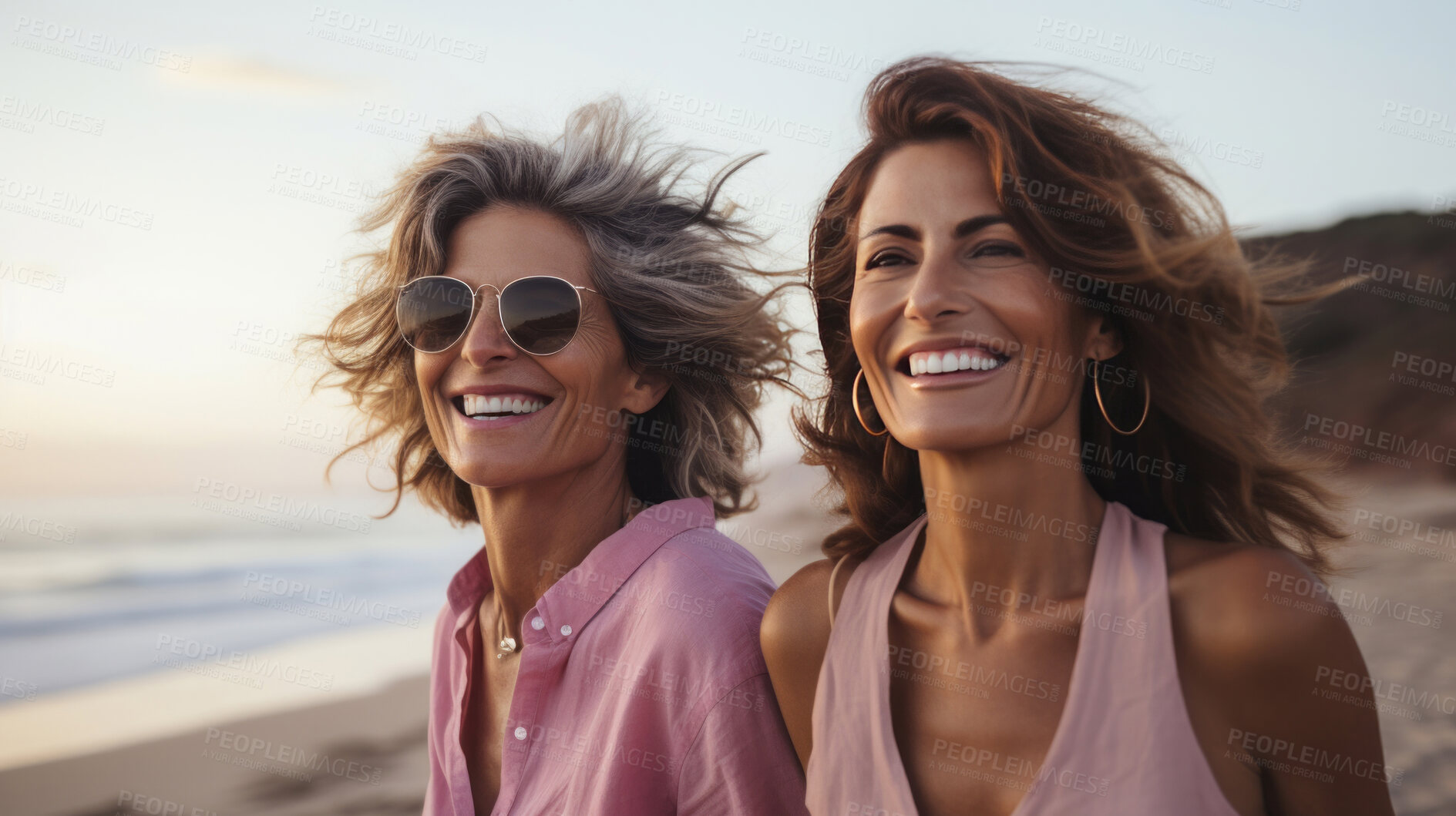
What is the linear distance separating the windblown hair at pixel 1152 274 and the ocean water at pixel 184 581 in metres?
9.27

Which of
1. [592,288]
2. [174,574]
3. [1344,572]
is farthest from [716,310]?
[174,574]

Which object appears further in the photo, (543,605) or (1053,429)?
(543,605)

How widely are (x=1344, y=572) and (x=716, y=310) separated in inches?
72.5

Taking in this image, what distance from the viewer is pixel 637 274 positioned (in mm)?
3162

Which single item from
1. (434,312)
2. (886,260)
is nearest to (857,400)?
(886,260)

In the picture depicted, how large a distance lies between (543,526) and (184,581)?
12119 millimetres

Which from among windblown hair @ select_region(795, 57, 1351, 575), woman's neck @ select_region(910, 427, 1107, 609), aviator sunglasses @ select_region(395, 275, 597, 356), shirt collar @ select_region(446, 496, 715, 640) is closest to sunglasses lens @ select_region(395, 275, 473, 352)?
aviator sunglasses @ select_region(395, 275, 597, 356)

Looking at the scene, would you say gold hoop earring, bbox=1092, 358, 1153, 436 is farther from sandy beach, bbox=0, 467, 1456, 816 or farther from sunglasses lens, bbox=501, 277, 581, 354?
sandy beach, bbox=0, 467, 1456, 816

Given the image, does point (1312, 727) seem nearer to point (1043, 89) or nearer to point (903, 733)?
point (903, 733)

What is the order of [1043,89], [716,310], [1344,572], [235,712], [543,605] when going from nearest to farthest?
[1043,89], [1344,572], [543,605], [716,310], [235,712]

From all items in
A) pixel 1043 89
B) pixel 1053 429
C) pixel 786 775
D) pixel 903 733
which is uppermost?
pixel 1043 89

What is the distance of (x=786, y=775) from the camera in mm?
2611

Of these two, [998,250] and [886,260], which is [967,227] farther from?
[886,260]

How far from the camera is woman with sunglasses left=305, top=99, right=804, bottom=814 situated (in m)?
2.67
